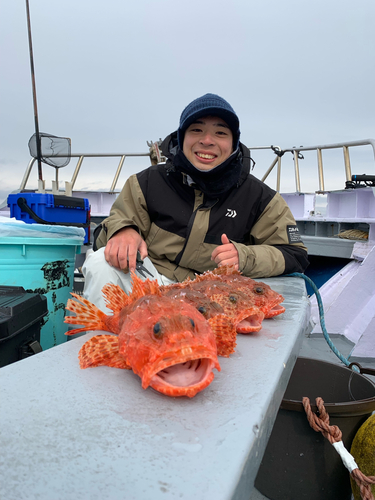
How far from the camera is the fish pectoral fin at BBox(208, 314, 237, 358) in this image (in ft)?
3.54

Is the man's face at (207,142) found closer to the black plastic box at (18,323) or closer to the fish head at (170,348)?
the black plastic box at (18,323)

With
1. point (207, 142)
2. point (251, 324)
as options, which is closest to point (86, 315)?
point (251, 324)

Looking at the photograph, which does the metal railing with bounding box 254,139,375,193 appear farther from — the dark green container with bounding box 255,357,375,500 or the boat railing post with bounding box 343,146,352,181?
the dark green container with bounding box 255,357,375,500

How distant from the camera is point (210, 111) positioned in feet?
7.84

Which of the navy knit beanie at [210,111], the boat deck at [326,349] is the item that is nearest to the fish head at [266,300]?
the navy knit beanie at [210,111]

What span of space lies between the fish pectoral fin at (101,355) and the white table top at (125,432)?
2 cm

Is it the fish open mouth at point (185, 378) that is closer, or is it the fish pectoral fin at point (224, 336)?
the fish open mouth at point (185, 378)

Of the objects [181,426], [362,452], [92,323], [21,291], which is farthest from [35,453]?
[362,452]

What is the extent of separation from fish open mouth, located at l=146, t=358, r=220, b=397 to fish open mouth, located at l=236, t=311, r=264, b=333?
49cm

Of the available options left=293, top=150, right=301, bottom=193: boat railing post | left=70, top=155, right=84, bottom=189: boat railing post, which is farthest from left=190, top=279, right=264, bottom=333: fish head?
left=70, top=155, right=84, bottom=189: boat railing post

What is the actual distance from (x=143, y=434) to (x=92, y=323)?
69 centimetres

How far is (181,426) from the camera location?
2.36 feet

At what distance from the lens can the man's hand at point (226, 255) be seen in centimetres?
202

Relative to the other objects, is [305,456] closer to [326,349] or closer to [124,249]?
[124,249]
